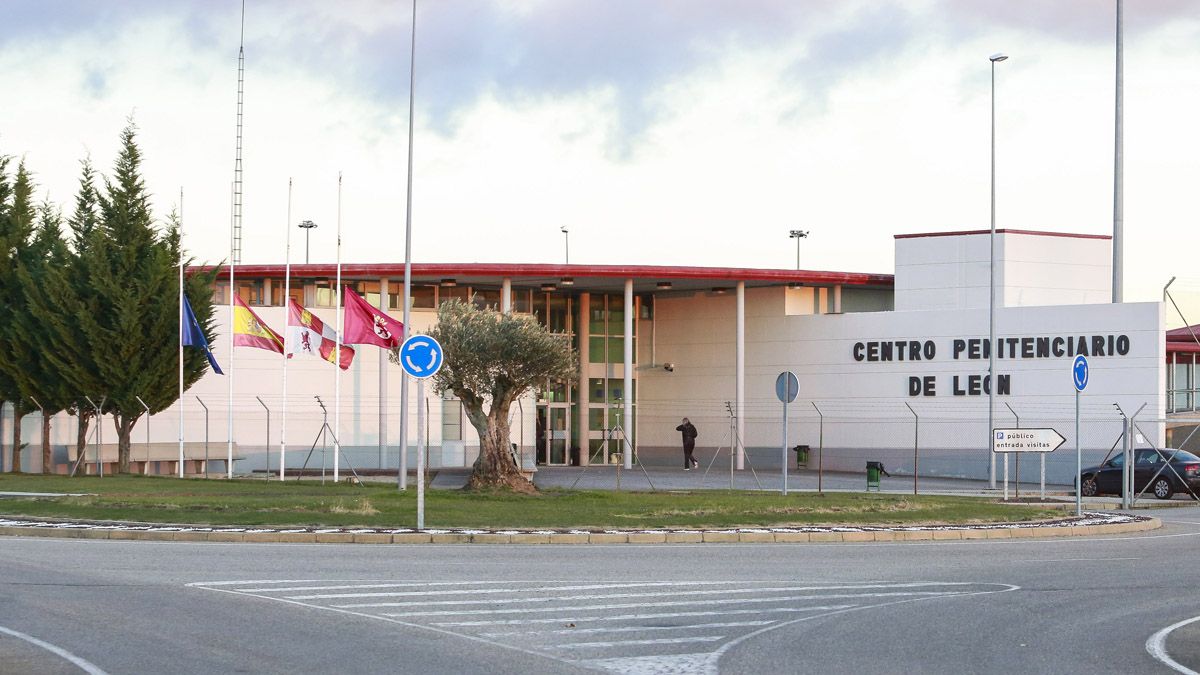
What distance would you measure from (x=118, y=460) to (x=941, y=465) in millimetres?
25164

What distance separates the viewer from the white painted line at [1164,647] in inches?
413

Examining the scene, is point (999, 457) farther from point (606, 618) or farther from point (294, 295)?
point (606, 618)

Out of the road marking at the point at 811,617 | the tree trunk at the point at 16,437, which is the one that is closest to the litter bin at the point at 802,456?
the tree trunk at the point at 16,437

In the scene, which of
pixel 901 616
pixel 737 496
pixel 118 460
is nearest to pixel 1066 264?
pixel 737 496

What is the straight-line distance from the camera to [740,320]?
49.7m

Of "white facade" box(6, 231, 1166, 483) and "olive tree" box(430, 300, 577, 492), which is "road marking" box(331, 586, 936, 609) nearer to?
"olive tree" box(430, 300, 577, 492)

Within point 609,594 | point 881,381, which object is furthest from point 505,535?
point 881,381

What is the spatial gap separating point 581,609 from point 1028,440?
1969 cm

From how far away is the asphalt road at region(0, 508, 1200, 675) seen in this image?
34.1 ft

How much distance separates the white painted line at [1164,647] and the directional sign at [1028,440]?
17511 millimetres

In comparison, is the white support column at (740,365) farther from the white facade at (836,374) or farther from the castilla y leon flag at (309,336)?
the castilla y leon flag at (309,336)

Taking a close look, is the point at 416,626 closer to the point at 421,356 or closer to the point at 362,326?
the point at 421,356

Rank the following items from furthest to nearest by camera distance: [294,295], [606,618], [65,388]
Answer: [294,295] → [65,388] → [606,618]

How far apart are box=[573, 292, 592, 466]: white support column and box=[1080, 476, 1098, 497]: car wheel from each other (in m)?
20.5
